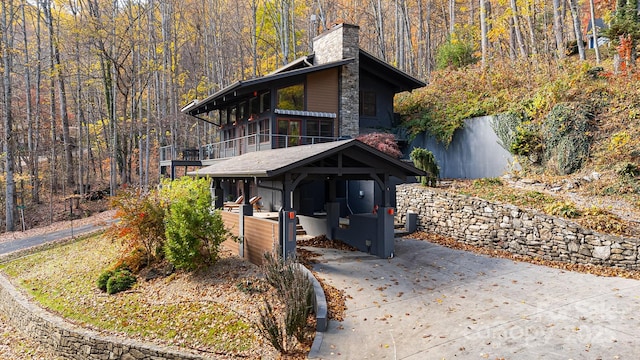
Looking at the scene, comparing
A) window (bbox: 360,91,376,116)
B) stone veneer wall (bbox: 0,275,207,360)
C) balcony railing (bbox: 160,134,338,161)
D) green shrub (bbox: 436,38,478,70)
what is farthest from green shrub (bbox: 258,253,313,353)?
green shrub (bbox: 436,38,478,70)

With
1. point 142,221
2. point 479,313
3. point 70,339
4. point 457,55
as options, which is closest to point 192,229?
point 142,221

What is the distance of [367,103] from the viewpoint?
2197cm

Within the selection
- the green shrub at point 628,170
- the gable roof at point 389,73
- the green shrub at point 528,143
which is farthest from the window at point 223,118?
the green shrub at point 628,170

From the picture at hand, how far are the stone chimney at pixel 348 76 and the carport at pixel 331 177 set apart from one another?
23.8 feet

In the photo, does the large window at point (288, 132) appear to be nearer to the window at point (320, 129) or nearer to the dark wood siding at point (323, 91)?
the window at point (320, 129)

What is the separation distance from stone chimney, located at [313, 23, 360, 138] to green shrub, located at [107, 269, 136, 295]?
40.8ft

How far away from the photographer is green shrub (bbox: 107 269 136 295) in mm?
10430

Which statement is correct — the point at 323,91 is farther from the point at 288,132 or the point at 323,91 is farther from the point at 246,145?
the point at 246,145

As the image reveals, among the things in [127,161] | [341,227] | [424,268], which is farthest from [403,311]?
[127,161]

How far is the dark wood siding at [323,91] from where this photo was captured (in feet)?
63.7

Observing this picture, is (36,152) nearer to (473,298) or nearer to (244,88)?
(244,88)

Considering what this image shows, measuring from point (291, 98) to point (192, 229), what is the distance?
1046 cm

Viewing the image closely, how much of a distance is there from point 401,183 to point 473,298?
860 centimetres

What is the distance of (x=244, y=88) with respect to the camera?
57.6ft
